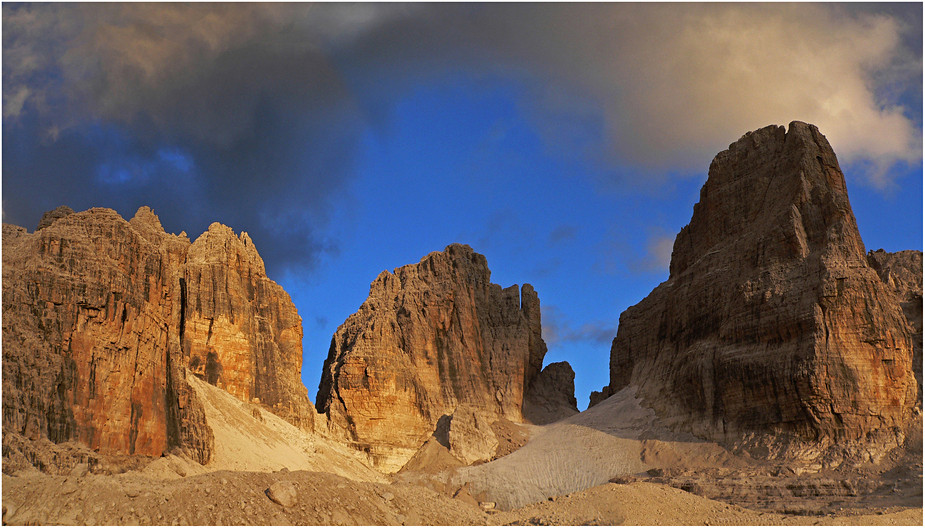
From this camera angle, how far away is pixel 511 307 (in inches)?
3826

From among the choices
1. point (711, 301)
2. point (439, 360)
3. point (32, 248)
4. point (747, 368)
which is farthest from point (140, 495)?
point (439, 360)

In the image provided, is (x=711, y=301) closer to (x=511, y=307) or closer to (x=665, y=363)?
(x=665, y=363)

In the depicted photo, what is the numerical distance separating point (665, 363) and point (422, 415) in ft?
71.7

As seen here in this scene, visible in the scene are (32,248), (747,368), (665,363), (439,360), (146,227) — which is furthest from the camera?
(439,360)

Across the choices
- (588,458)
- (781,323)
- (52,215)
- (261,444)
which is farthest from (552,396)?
(52,215)

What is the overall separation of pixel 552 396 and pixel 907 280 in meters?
35.7

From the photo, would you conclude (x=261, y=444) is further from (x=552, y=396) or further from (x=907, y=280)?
(x=907, y=280)

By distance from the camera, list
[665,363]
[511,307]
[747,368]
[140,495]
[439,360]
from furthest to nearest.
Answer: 1. [511,307]
2. [439,360]
3. [665,363]
4. [747,368]
5. [140,495]

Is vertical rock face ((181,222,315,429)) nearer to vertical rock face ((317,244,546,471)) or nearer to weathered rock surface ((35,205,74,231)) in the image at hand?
vertical rock face ((317,244,546,471))

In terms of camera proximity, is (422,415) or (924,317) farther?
(422,415)

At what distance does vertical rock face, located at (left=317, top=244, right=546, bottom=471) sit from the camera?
7988 centimetres

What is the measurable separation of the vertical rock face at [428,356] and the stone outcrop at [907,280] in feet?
111

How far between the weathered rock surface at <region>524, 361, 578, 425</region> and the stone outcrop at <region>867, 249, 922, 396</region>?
32426 millimetres

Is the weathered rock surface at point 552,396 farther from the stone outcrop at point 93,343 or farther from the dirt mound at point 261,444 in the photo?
the stone outcrop at point 93,343
